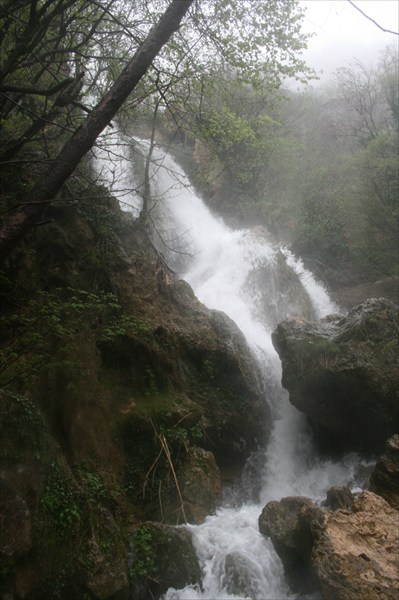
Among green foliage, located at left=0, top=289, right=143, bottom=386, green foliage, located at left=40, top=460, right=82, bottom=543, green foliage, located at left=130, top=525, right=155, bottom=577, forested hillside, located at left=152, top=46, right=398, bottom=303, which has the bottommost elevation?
green foliage, located at left=130, top=525, right=155, bottom=577

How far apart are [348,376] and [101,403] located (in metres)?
4.88

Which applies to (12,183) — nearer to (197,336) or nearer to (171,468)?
(197,336)

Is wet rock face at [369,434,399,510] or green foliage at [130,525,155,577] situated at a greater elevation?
wet rock face at [369,434,399,510]

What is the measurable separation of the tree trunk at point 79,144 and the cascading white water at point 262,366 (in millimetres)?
2386

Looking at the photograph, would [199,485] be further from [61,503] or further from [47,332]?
[47,332]

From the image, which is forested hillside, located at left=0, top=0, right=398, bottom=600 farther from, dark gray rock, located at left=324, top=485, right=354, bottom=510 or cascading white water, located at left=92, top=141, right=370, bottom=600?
dark gray rock, located at left=324, top=485, right=354, bottom=510

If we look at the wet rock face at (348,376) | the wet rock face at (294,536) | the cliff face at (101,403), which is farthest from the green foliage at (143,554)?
the wet rock face at (348,376)

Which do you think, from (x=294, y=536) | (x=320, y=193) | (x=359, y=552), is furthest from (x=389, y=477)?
(x=320, y=193)

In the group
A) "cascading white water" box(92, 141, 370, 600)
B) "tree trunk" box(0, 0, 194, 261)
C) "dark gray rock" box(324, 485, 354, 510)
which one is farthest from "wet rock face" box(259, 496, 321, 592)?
"tree trunk" box(0, 0, 194, 261)

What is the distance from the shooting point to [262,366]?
9945mm

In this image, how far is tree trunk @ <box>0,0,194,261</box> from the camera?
11.9ft

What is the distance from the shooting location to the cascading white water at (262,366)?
215 inches

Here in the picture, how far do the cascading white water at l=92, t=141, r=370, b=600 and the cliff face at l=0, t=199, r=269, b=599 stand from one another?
619 mm

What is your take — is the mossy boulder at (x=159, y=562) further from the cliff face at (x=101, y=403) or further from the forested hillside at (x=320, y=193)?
the forested hillside at (x=320, y=193)
